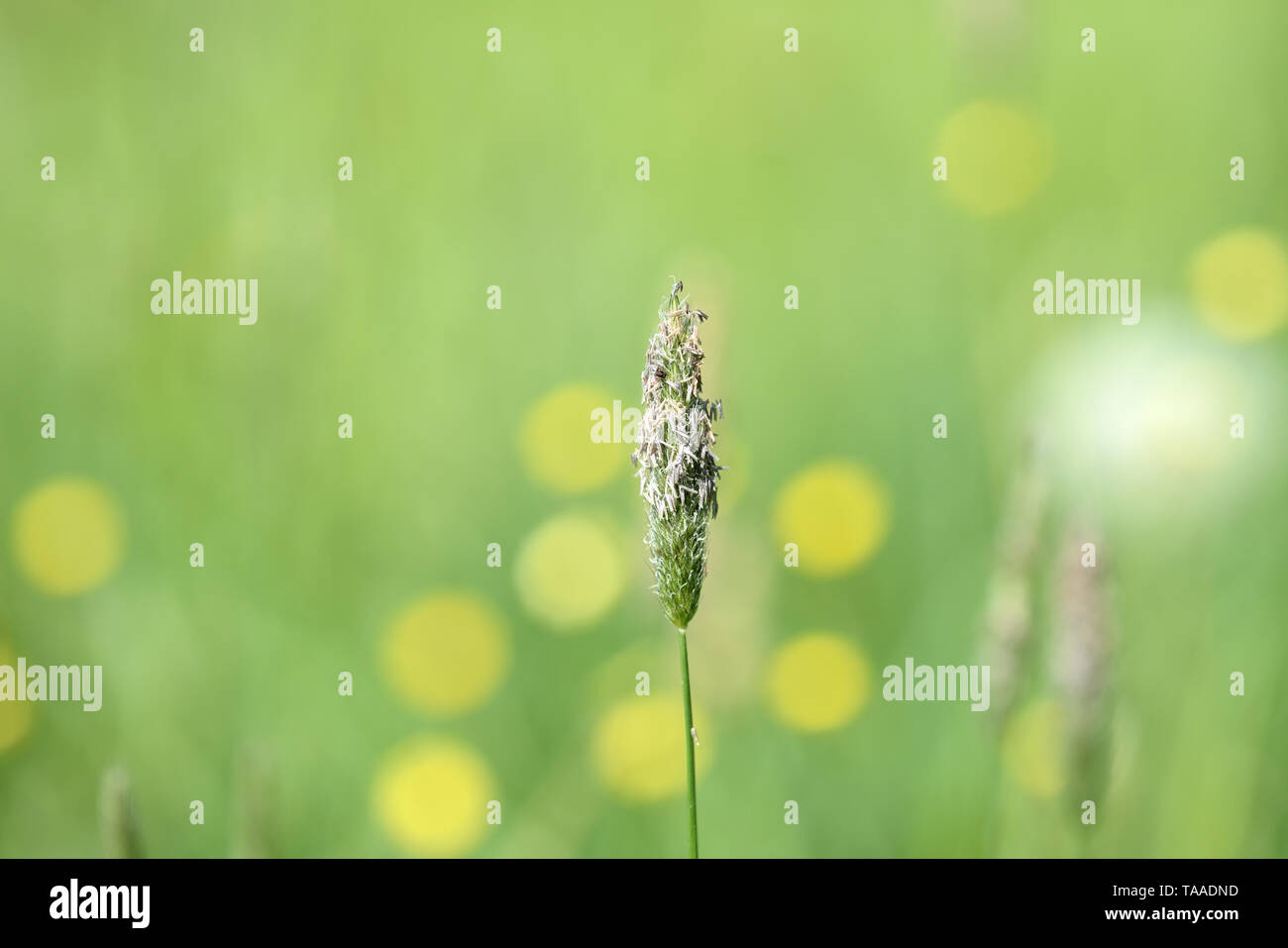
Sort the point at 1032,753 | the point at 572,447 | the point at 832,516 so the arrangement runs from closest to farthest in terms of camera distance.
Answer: the point at 1032,753, the point at 832,516, the point at 572,447

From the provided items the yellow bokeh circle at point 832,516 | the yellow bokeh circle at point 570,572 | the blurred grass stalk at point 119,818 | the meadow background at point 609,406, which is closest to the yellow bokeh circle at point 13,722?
the meadow background at point 609,406

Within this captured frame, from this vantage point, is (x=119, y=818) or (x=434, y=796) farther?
(x=434, y=796)

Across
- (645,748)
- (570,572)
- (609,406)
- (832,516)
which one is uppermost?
(609,406)

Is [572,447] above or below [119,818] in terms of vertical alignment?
above

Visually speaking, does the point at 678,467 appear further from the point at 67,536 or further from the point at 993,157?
the point at 993,157

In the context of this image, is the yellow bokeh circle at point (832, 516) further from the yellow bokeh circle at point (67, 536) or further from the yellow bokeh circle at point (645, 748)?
the yellow bokeh circle at point (67, 536)

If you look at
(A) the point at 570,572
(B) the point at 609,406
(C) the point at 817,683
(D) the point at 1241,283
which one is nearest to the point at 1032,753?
Result: (C) the point at 817,683

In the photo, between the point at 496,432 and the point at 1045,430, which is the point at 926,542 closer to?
the point at 1045,430
